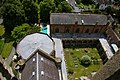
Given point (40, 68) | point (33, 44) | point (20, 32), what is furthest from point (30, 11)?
point (40, 68)

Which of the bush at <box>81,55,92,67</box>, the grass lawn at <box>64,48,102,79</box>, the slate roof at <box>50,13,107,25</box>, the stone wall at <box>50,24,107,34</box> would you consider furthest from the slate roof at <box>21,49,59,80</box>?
the slate roof at <box>50,13,107,25</box>

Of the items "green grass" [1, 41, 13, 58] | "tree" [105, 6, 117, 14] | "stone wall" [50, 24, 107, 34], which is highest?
"tree" [105, 6, 117, 14]

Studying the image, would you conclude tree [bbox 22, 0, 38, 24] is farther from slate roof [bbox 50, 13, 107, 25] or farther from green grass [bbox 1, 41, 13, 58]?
green grass [bbox 1, 41, 13, 58]

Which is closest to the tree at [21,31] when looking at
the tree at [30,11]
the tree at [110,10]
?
the tree at [30,11]

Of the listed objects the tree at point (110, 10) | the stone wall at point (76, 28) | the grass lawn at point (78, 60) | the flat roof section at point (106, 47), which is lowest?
the grass lawn at point (78, 60)

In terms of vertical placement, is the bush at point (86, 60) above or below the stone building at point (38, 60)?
below

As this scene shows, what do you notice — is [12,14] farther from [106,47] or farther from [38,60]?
[106,47]

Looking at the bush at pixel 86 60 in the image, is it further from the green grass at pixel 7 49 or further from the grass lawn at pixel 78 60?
the green grass at pixel 7 49
